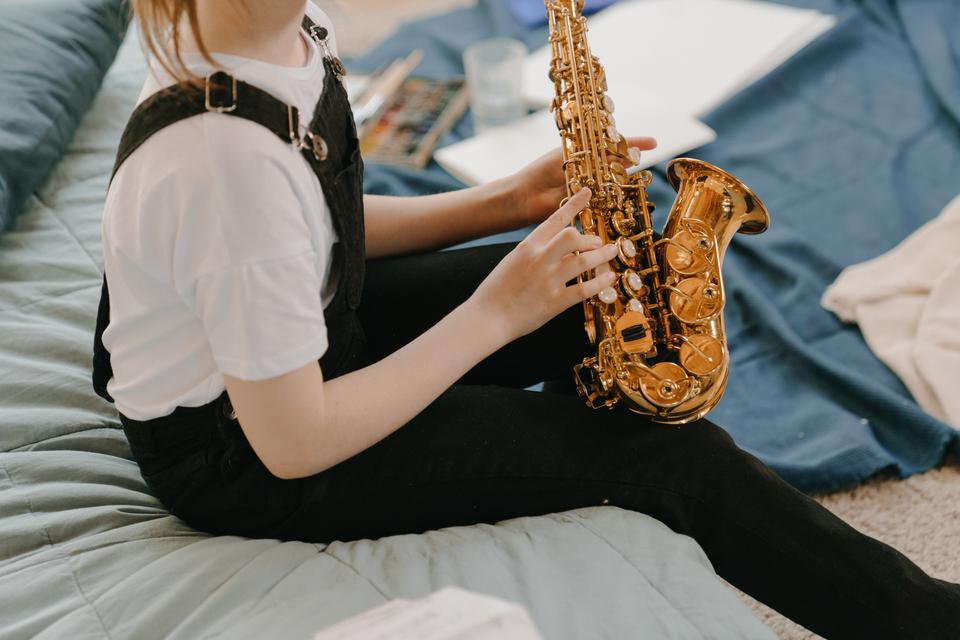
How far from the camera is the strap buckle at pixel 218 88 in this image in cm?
71

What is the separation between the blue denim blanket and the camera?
1.26 metres

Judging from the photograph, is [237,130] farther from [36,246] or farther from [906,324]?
[906,324]

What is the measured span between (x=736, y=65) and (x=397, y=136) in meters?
0.75

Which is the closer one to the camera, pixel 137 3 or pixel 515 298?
pixel 137 3

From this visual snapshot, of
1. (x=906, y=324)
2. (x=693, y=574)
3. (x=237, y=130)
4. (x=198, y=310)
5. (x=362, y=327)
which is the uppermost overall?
(x=237, y=130)

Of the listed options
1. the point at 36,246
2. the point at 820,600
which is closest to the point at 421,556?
the point at 820,600

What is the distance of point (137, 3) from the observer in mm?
722

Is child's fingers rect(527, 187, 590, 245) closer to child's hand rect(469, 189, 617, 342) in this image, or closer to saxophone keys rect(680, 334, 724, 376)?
child's hand rect(469, 189, 617, 342)

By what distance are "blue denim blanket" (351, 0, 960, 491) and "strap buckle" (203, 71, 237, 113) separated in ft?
2.84

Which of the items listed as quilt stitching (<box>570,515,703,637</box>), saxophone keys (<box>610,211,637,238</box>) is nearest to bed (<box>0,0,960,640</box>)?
quilt stitching (<box>570,515,703,637</box>)

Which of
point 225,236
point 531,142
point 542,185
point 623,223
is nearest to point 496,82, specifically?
point 531,142

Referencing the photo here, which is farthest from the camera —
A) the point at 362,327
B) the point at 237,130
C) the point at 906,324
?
the point at 906,324

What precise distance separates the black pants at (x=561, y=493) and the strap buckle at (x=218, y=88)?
11.5 inches

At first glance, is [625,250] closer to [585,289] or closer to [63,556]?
[585,289]
